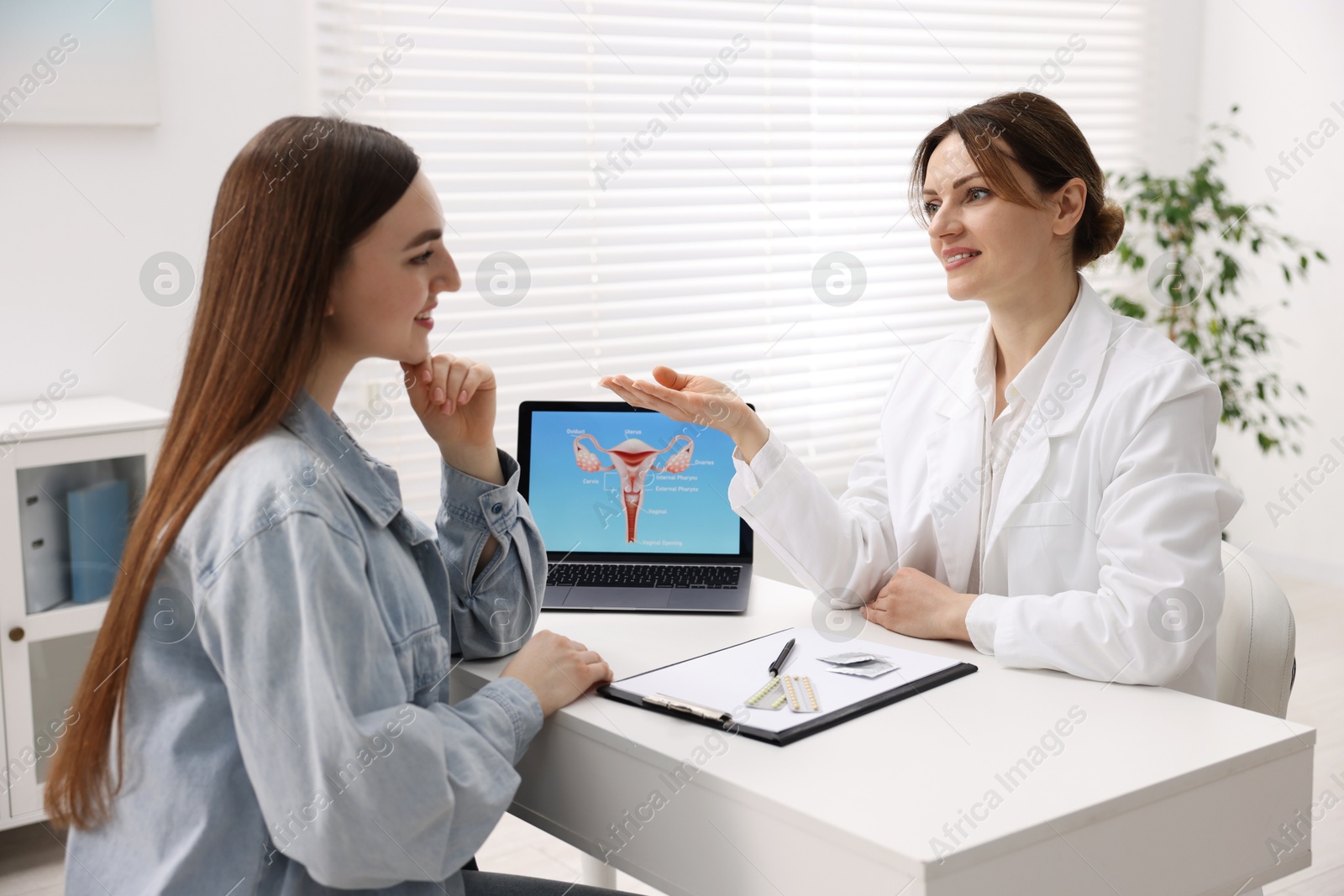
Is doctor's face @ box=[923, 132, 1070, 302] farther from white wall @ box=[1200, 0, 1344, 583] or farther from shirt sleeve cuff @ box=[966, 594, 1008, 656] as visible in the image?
white wall @ box=[1200, 0, 1344, 583]

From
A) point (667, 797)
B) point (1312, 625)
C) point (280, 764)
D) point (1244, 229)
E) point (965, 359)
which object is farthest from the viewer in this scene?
point (1244, 229)

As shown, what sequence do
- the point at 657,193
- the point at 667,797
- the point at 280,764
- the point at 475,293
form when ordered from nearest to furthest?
the point at 280,764 → the point at 667,797 → the point at 475,293 → the point at 657,193

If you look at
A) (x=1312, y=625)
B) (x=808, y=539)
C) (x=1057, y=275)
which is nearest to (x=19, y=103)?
(x=808, y=539)

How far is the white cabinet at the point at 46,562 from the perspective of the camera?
2408 mm

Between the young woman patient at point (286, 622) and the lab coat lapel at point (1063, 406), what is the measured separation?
79 cm

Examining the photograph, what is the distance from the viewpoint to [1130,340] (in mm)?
1682

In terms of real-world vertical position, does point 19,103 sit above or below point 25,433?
above

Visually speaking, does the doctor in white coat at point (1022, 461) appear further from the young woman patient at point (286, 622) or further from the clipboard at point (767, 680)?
the young woman patient at point (286, 622)

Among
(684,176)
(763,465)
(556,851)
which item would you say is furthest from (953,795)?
(684,176)

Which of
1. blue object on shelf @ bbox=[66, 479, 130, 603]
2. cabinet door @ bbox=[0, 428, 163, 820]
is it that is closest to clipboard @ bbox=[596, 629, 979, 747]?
cabinet door @ bbox=[0, 428, 163, 820]

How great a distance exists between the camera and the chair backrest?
1614mm

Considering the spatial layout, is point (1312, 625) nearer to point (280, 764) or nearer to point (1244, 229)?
point (1244, 229)

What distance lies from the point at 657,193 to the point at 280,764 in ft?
8.75

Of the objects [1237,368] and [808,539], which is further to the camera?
[1237,368]
